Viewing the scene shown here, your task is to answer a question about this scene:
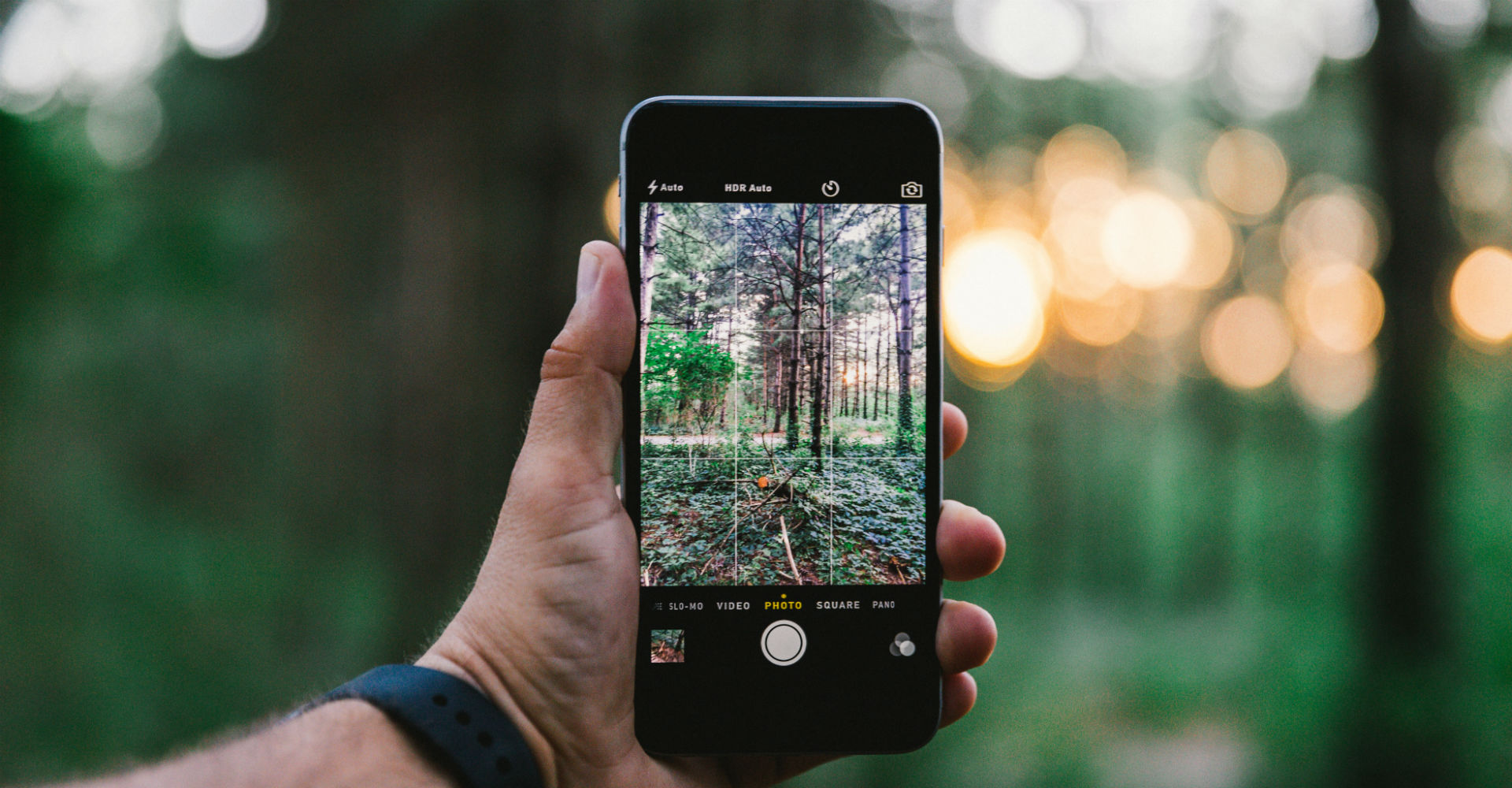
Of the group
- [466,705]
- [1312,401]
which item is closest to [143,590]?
[466,705]

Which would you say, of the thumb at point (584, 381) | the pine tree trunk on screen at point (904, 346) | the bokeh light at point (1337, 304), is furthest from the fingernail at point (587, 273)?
the bokeh light at point (1337, 304)

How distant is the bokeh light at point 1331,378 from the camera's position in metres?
1.96

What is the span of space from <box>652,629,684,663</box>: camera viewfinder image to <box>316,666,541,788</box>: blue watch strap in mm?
140

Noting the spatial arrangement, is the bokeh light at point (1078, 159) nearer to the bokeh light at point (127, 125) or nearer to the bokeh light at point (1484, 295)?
the bokeh light at point (1484, 295)

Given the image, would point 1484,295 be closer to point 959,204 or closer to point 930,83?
point 959,204

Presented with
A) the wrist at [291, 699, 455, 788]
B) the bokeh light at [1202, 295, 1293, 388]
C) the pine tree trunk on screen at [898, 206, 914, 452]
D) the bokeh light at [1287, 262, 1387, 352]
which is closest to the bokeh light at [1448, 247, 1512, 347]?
the bokeh light at [1287, 262, 1387, 352]

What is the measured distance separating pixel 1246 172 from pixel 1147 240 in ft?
1.08

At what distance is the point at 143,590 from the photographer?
1.81 meters

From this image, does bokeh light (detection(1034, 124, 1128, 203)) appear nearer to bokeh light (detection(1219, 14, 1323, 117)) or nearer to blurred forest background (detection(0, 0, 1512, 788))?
blurred forest background (detection(0, 0, 1512, 788))

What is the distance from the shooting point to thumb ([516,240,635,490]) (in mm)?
758

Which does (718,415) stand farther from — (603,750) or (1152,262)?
(1152,262)

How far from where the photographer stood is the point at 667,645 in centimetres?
76

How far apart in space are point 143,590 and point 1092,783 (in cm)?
226

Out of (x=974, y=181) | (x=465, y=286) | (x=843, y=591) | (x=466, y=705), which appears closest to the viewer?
(x=466, y=705)
